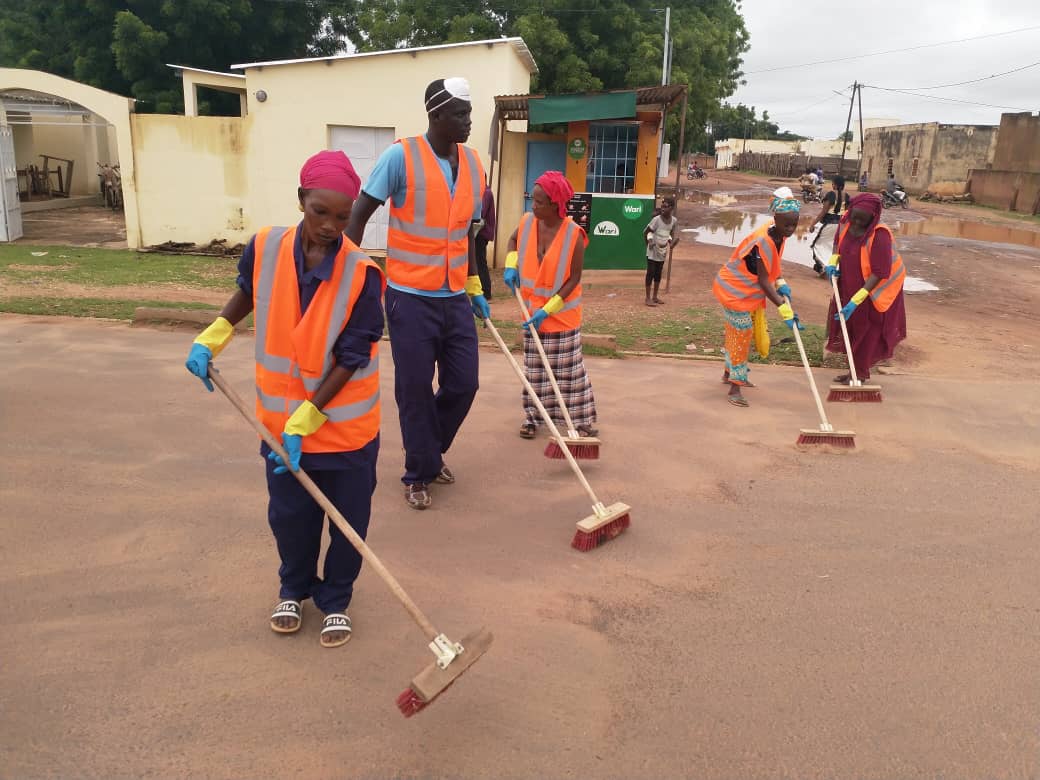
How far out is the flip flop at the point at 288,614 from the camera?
115 inches

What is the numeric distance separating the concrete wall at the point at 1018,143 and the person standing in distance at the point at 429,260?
34.4 m

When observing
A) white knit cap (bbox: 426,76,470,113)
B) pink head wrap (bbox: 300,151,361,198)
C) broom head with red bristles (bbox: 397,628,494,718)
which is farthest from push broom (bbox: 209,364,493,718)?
white knit cap (bbox: 426,76,470,113)

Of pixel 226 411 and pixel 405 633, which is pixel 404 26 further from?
pixel 405 633

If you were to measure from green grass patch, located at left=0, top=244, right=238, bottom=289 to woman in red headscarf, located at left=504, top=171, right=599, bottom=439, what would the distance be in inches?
281

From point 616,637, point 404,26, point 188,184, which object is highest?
point 404,26

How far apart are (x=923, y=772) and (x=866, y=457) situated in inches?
118

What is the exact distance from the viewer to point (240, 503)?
13.1ft

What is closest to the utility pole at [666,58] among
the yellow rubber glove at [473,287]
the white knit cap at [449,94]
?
the yellow rubber glove at [473,287]

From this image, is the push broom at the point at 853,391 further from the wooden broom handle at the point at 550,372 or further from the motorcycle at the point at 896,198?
the motorcycle at the point at 896,198

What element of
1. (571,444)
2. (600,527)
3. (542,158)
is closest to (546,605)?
(600,527)

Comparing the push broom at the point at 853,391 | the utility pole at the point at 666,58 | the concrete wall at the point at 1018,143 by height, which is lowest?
the push broom at the point at 853,391

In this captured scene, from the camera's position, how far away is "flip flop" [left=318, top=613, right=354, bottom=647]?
2879mm

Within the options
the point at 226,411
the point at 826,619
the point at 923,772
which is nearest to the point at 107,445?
the point at 226,411

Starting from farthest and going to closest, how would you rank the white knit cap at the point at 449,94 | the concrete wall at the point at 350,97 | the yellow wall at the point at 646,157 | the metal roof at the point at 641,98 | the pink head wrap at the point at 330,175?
the yellow wall at the point at 646,157, the concrete wall at the point at 350,97, the metal roof at the point at 641,98, the white knit cap at the point at 449,94, the pink head wrap at the point at 330,175
